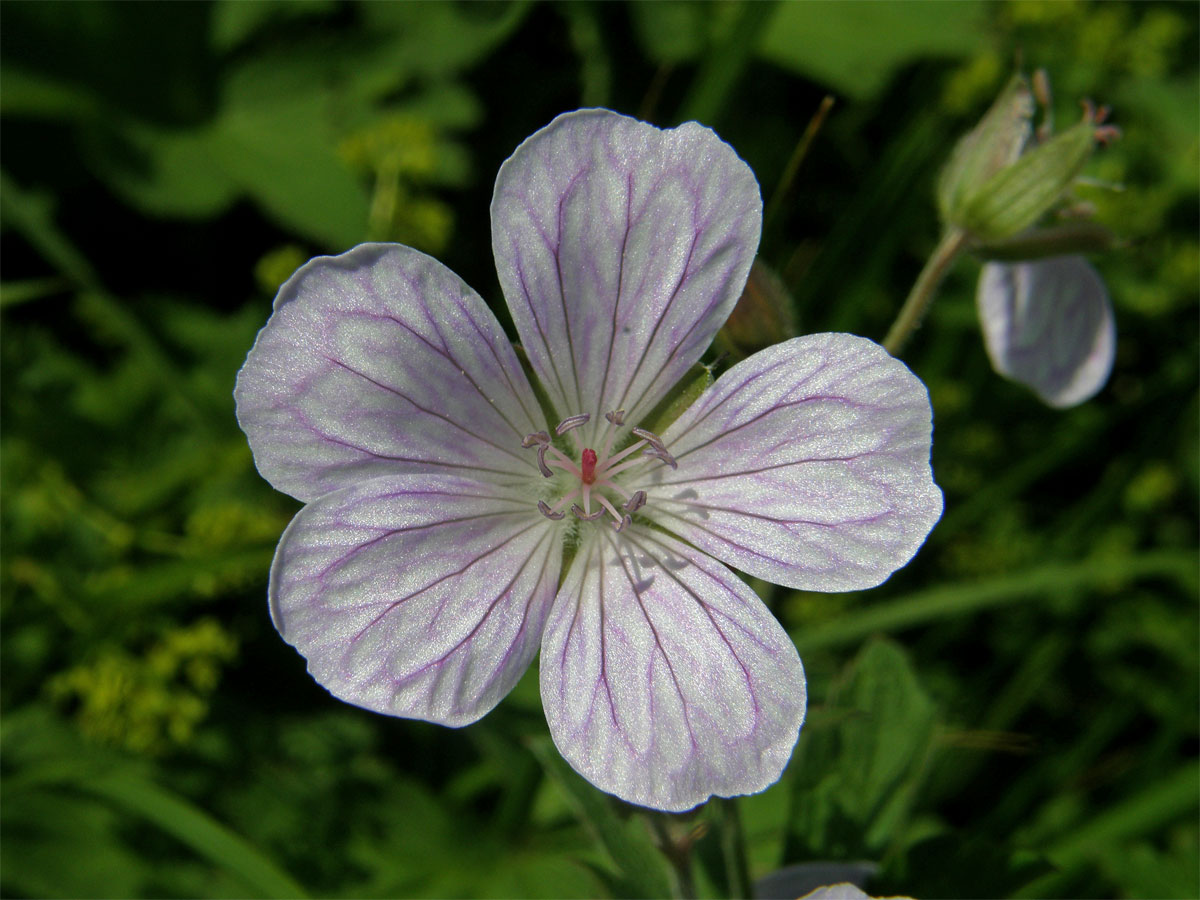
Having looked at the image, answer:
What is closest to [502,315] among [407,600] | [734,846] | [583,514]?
[583,514]

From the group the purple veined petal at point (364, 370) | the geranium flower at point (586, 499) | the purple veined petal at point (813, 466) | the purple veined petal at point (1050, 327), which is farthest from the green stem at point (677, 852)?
the purple veined petal at point (1050, 327)

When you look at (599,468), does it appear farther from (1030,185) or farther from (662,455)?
(1030,185)

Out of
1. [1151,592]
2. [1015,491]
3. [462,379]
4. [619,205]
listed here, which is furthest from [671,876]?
[1151,592]

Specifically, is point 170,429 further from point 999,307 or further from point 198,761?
point 999,307

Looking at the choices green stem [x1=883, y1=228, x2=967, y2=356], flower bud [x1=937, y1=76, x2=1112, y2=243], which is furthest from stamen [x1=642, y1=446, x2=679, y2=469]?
flower bud [x1=937, y1=76, x2=1112, y2=243]

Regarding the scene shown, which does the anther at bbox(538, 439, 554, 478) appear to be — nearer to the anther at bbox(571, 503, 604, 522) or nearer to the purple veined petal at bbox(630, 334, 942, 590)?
the anther at bbox(571, 503, 604, 522)
